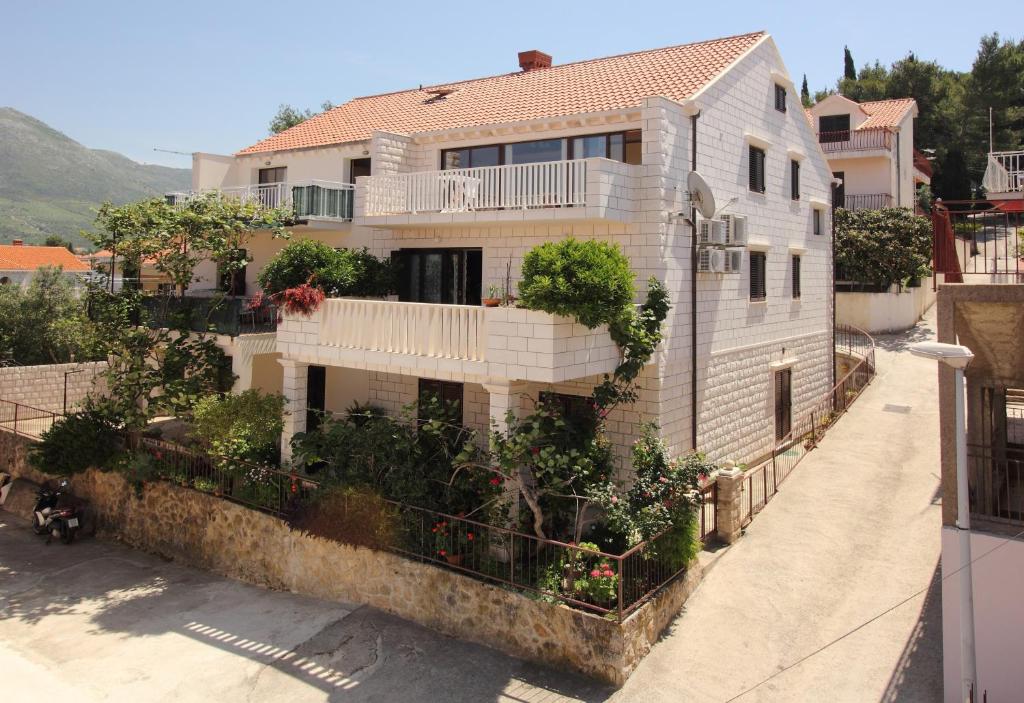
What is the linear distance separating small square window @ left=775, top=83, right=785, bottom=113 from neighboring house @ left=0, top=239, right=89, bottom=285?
47.2 meters

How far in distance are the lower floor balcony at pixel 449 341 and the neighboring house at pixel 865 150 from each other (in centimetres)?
2462

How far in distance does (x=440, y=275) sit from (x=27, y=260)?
163ft

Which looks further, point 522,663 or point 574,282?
point 574,282

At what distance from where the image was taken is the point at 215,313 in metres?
17.9

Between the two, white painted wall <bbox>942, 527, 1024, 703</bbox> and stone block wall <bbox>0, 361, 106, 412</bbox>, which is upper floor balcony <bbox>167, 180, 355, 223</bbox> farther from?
white painted wall <bbox>942, 527, 1024, 703</bbox>

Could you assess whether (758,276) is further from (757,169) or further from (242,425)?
(242,425)

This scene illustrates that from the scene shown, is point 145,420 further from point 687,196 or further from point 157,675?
point 687,196

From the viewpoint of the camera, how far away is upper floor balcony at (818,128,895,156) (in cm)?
3212

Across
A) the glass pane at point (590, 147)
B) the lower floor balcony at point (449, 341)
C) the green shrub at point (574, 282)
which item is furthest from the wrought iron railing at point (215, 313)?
the green shrub at point (574, 282)


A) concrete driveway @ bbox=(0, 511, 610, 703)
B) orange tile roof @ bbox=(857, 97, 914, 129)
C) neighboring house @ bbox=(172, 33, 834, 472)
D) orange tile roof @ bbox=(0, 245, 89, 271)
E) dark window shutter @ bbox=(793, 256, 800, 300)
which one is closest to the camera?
concrete driveway @ bbox=(0, 511, 610, 703)

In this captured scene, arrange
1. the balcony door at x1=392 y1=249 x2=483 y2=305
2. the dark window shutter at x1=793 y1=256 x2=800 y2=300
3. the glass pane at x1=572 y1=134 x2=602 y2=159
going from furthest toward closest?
the dark window shutter at x1=793 y1=256 x2=800 y2=300 < the balcony door at x1=392 y1=249 x2=483 y2=305 < the glass pane at x1=572 y1=134 x2=602 y2=159

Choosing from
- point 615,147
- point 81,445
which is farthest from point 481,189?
point 81,445

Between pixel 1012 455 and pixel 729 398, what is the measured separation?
20.2 ft

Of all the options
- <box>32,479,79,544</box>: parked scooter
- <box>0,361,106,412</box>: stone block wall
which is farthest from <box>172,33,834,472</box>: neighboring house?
<box>0,361,106,412</box>: stone block wall
